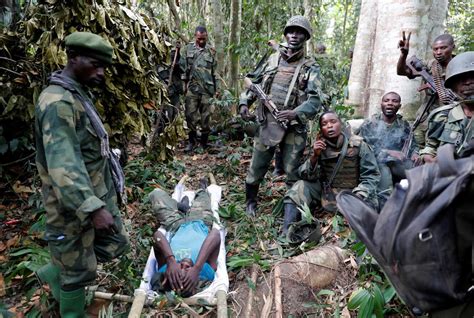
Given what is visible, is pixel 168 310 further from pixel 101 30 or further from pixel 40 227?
pixel 101 30

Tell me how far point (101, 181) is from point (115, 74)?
6.80 feet

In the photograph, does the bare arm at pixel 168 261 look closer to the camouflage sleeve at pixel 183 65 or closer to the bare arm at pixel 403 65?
the bare arm at pixel 403 65

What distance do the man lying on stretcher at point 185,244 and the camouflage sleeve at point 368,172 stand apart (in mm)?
1740

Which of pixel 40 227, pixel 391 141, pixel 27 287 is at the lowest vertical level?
pixel 27 287

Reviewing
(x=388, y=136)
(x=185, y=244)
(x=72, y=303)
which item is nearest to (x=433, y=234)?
(x=72, y=303)

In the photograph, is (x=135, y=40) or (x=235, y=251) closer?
(x=235, y=251)

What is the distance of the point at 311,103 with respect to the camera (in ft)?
14.6

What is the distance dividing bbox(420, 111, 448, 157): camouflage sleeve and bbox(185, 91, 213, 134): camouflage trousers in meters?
4.66

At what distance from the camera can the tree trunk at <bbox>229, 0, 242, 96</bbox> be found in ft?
26.8

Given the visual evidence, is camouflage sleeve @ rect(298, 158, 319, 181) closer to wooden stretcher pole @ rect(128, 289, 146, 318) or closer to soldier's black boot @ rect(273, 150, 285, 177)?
soldier's black boot @ rect(273, 150, 285, 177)

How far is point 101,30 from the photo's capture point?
14.0 feet

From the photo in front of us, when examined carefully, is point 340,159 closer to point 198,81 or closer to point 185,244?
point 185,244

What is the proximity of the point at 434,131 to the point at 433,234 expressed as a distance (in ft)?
8.15

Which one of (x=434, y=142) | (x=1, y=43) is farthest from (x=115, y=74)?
(x=434, y=142)
